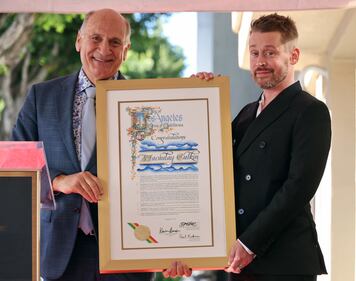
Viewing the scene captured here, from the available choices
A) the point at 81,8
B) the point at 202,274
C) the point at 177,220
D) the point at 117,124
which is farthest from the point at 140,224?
the point at 202,274

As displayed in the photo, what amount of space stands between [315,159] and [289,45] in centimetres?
59

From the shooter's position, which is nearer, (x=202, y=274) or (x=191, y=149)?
(x=191, y=149)

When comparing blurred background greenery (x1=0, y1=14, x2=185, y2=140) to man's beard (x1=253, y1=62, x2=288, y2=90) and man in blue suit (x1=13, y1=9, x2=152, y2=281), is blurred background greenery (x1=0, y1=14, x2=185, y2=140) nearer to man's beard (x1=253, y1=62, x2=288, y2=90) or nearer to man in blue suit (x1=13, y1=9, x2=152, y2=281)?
man in blue suit (x1=13, y1=9, x2=152, y2=281)

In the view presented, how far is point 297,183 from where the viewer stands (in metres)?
4.96

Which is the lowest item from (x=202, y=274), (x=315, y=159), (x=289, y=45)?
(x=202, y=274)

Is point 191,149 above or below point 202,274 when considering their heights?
above

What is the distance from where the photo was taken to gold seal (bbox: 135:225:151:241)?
5121 mm

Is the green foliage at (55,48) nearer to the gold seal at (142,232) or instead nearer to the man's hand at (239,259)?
the gold seal at (142,232)

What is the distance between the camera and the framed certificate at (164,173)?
5113 mm

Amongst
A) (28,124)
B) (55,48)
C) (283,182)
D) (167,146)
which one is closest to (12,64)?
(55,48)

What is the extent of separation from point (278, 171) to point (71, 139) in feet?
3.41

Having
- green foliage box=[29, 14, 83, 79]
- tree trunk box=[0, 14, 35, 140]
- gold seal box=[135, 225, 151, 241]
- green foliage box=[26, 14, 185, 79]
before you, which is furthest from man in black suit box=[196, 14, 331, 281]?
green foliage box=[29, 14, 83, 79]

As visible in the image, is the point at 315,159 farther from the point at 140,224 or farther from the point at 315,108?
the point at 140,224

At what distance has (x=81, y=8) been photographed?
559 centimetres
